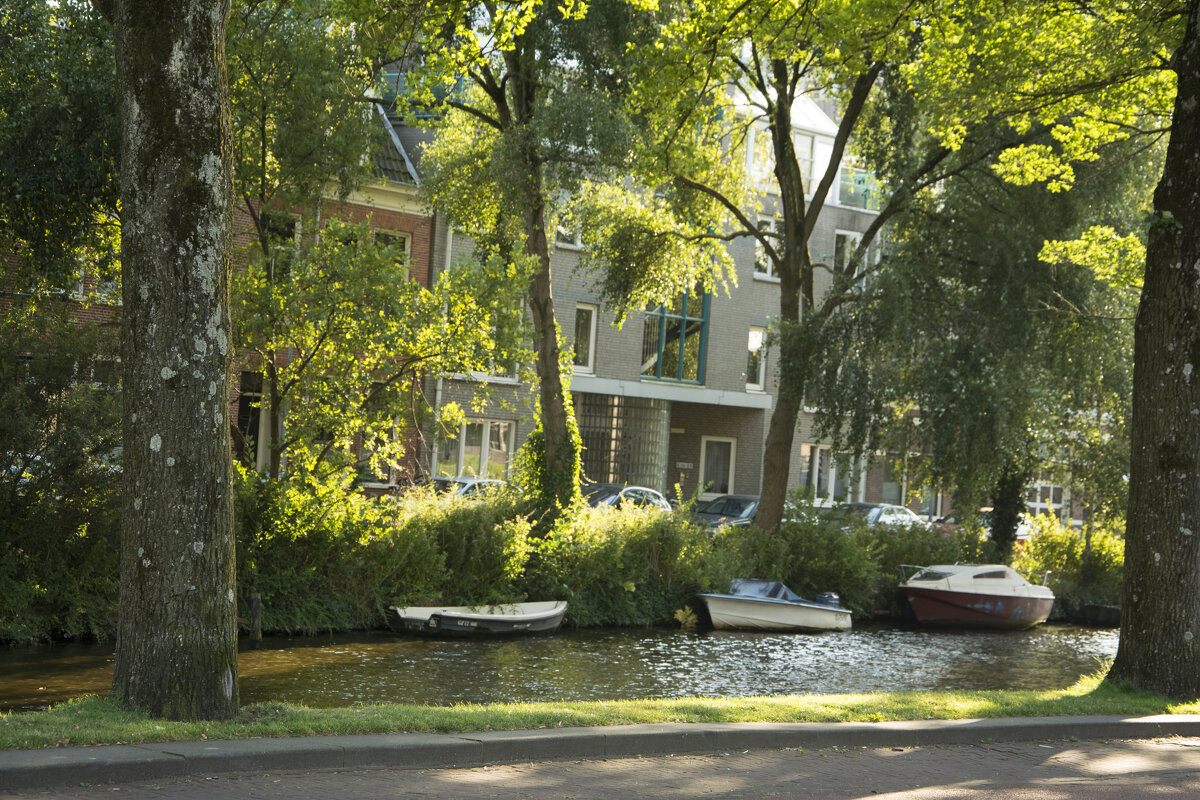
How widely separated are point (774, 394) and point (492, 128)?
18.3 meters

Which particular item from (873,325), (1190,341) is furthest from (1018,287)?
(1190,341)

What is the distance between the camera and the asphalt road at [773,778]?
21.7ft

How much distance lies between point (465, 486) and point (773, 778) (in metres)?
18.8

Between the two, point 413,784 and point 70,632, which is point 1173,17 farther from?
point 70,632

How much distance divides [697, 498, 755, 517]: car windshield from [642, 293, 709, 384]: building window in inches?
262

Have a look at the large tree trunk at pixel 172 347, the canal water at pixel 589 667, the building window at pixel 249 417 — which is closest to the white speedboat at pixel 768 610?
the canal water at pixel 589 667

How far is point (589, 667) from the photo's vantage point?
17.1 m

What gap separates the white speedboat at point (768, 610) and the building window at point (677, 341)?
47.4 ft

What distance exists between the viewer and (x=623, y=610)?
72.5ft

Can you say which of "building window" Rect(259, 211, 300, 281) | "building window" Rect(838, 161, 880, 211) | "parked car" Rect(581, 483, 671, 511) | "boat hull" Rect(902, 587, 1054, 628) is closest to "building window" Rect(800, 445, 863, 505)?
"building window" Rect(838, 161, 880, 211)

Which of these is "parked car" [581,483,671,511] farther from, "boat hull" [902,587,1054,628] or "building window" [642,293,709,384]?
"building window" [642,293,709,384]

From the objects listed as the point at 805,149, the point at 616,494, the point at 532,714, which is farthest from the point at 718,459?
the point at 532,714

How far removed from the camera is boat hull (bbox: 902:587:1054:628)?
2564 centimetres

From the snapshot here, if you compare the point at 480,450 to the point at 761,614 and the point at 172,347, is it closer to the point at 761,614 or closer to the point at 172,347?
the point at 761,614
